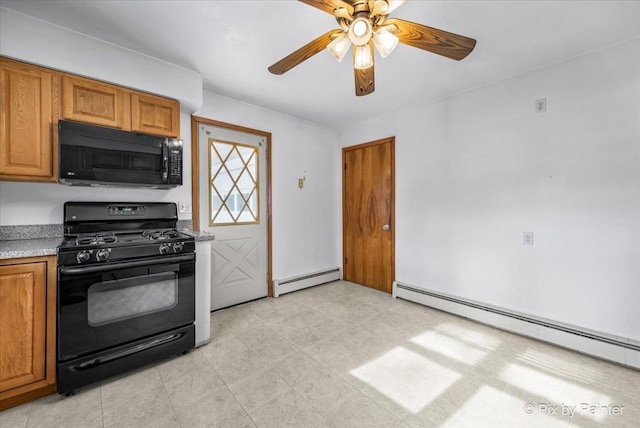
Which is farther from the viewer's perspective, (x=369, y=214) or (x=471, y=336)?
(x=369, y=214)

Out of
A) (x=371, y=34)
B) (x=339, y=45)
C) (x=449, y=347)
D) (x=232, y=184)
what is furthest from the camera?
(x=232, y=184)

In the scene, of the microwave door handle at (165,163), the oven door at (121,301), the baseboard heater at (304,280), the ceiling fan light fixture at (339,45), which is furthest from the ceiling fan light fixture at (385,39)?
the baseboard heater at (304,280)

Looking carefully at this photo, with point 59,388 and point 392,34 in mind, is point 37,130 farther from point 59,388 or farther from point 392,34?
point 392,34

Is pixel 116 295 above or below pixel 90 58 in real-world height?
below

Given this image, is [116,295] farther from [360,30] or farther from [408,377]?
[360,30]

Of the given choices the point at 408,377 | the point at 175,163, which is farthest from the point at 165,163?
the point at 408,377

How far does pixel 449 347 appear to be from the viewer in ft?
7.71

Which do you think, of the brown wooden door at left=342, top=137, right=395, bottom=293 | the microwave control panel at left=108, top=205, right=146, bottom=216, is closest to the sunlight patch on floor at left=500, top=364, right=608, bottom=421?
the brown wooden door at left=342, top=137, right=395, bottom=293

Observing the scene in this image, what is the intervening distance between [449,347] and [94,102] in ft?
11.6

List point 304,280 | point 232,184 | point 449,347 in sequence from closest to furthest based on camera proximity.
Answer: point 449,347 → point 232,184 → point 304,280

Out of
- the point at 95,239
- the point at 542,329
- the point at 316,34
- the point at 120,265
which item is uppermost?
the point at 316,34

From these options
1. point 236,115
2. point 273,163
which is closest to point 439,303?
point 273,163

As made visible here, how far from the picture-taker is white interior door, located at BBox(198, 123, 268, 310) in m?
3.08

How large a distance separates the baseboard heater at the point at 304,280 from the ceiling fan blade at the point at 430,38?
3.02m
